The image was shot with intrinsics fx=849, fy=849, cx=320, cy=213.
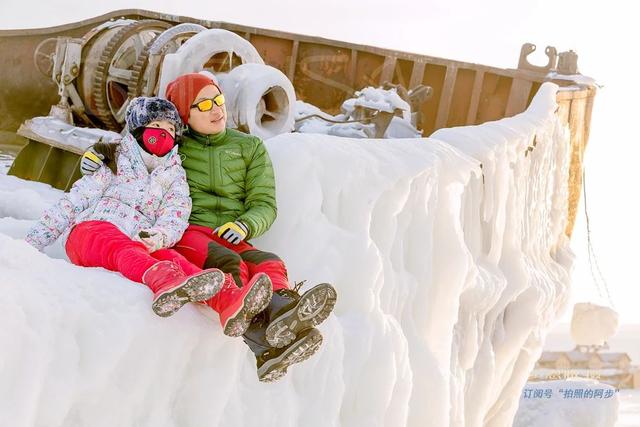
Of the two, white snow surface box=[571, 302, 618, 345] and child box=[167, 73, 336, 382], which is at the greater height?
child box=[167, 73, 336, 382]

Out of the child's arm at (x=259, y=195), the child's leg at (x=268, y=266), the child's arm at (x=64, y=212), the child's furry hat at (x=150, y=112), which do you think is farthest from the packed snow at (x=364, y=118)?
the child's leg at (x=268, y=266)

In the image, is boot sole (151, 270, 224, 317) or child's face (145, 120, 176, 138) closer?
boot sole (151, 270, 224, 317)

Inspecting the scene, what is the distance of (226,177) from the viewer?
3271 mm

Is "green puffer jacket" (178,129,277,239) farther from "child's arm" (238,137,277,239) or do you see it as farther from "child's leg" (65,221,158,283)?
"child's leg" (65,221,158,283)

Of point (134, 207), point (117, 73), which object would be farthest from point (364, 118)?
point (134, 207)

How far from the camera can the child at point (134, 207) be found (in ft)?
9.30

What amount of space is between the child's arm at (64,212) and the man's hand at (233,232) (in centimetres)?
51

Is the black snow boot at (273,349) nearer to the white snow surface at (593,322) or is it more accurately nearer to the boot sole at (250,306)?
the boot sole at (250,306)

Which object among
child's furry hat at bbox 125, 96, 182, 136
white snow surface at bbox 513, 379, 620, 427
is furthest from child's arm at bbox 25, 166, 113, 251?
white snow surface at bbox 513, 379, 620, 427

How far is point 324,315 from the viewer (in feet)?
8.58

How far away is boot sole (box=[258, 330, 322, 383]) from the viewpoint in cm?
259

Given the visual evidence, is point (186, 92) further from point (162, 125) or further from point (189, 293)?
point (189, 293)

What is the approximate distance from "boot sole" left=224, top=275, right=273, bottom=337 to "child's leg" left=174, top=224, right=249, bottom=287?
24 cm

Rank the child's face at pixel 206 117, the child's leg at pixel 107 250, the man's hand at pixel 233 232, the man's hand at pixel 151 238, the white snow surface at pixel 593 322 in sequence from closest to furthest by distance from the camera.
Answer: the child's leg at pixel 107 250, the man's hand at pixel 151 238, the man's hand at pixel 233 232, the child's face at pixel 206 117, the white snow surface at pixel 593 322
